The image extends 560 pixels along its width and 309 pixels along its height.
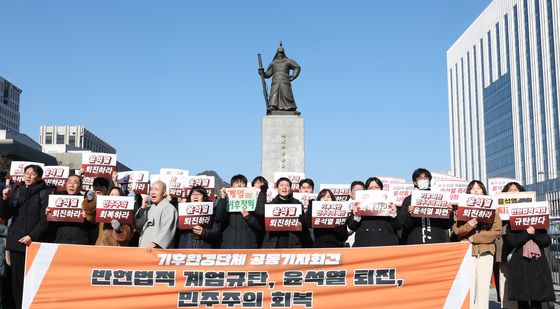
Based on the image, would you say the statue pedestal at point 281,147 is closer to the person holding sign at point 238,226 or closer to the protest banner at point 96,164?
the protest banner at point 96,164

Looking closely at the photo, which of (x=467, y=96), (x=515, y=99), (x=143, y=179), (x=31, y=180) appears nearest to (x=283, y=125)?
(x=143, y=179)

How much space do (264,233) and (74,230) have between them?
2.42 metres

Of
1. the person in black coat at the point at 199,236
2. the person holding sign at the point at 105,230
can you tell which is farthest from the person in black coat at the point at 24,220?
the person in black coat at the point at 199,236

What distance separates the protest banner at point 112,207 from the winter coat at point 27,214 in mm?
871

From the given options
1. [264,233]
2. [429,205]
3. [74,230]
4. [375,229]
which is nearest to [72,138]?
[74,230]

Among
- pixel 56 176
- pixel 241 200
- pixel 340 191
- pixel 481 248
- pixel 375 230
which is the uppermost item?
pixel 56 176

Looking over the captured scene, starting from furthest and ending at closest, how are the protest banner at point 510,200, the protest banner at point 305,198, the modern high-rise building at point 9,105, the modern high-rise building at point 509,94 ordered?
the modern high-rise building at point 9,105 → the modern high-rise building at point 509,94 → the protest banner at point 305,198 → the protest banner at point 510,200

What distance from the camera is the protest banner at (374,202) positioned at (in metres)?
7.41

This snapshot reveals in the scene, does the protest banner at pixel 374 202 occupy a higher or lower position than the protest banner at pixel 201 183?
lower

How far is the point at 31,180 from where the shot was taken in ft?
25.7

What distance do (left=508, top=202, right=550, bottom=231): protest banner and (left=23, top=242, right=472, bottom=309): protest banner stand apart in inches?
37.9

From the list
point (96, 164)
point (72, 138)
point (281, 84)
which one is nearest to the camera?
point (96, 164)

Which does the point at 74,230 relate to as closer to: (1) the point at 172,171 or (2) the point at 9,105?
(1) the point at 172,171

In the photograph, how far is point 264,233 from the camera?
8000 millimetres
